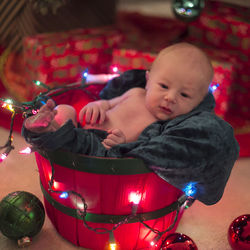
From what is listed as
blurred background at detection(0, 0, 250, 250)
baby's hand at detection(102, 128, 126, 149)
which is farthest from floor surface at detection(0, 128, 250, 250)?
baby's hand at detection(102, 128, 126, 149)

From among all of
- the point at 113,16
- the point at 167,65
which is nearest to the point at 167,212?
the point at 167,65

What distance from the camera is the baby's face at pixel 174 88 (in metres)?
1.07

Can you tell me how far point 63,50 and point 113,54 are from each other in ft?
0.88

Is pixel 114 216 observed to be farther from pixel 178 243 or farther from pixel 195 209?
pixel 195 209

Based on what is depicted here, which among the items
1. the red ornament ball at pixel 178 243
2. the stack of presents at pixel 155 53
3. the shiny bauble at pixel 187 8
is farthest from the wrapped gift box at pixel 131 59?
the red ornament ball at pixel 178 243

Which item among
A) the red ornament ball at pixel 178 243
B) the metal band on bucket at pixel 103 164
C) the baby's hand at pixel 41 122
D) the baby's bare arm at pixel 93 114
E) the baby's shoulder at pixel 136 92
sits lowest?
the red ornament ball at pixel 178 243

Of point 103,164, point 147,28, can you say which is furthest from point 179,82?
point 147,28

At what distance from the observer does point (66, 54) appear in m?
1.85

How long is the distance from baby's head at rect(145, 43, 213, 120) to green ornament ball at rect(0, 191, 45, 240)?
1.60ft

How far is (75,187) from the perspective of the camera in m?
0.93

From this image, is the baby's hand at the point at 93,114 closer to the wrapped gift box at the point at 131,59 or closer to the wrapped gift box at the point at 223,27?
the wrapped gift box at the point at 131,59

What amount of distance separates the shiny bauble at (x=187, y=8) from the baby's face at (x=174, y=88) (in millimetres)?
491

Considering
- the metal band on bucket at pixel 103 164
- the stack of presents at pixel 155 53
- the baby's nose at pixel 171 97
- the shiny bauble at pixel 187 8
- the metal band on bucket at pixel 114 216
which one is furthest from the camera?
the stack of presents at pixel 155 53

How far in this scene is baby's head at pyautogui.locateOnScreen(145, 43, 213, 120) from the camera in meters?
1.07
